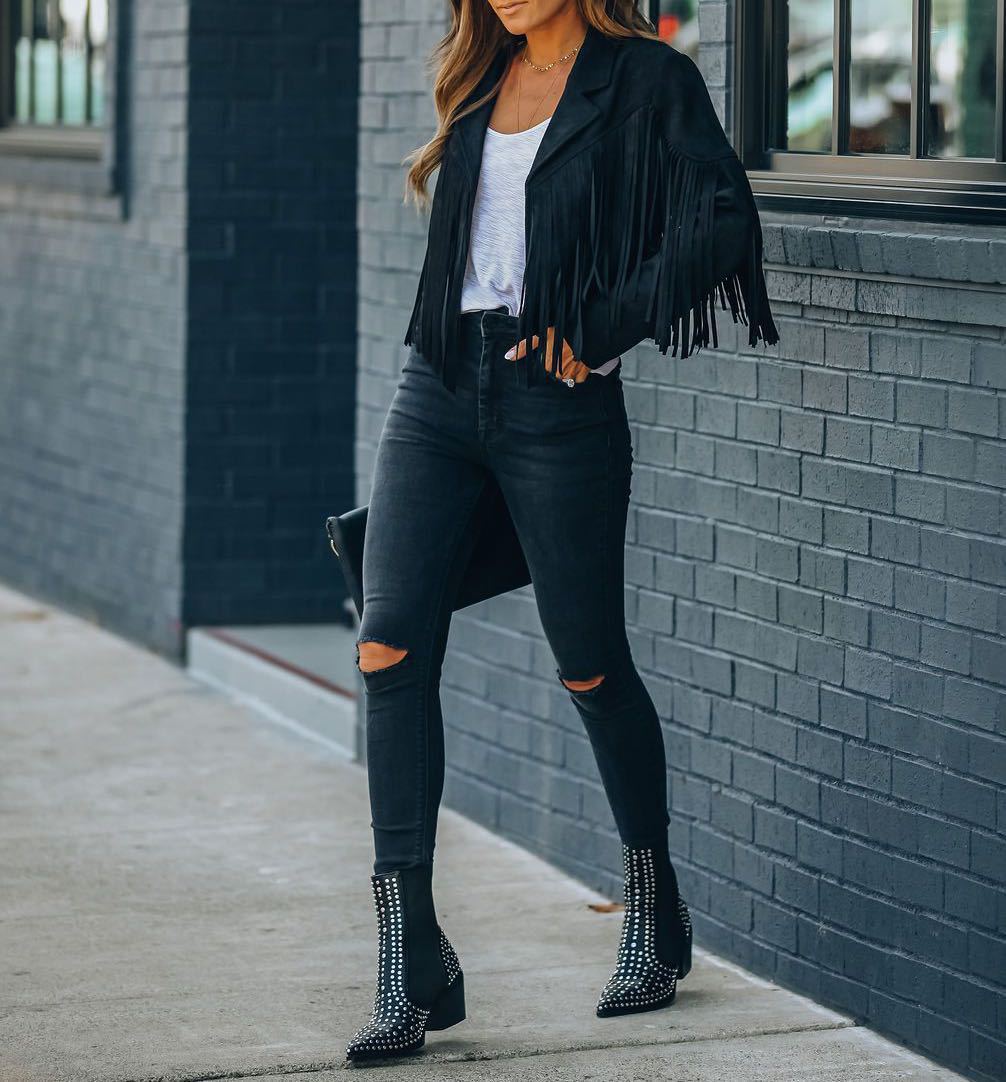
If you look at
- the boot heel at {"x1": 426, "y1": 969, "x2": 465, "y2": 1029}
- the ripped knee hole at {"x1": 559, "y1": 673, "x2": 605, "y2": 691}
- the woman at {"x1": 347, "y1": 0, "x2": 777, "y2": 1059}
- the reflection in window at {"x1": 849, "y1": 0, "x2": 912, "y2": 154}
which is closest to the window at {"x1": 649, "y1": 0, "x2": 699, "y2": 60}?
the reflection in window at {"x1": 849, "y1": 0, "x2": 912, "y2": 154}

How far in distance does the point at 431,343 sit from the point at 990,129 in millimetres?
1079

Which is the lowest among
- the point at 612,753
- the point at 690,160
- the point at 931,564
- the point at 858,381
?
the point at 612,753

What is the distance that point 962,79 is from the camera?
4293 mm

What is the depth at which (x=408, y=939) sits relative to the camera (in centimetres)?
420

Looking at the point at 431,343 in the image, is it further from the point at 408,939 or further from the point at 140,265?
the point at 140,265

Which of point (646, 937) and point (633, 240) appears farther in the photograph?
point (646, 937)

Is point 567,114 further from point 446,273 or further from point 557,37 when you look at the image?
point 446,273

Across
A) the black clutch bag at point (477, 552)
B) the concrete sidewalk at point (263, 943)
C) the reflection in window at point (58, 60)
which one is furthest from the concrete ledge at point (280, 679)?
the black clutch bag at point (477, 552)

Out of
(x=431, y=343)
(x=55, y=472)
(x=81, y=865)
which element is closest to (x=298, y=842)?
(x=81, y=865)

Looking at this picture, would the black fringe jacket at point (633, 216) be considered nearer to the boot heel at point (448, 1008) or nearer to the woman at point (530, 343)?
the woman at point (530, 343)

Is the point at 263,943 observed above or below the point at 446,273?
below

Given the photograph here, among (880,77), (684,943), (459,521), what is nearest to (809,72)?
(880,77)

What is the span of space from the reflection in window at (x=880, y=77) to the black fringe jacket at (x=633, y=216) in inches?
20.2

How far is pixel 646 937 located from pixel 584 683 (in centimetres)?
53
